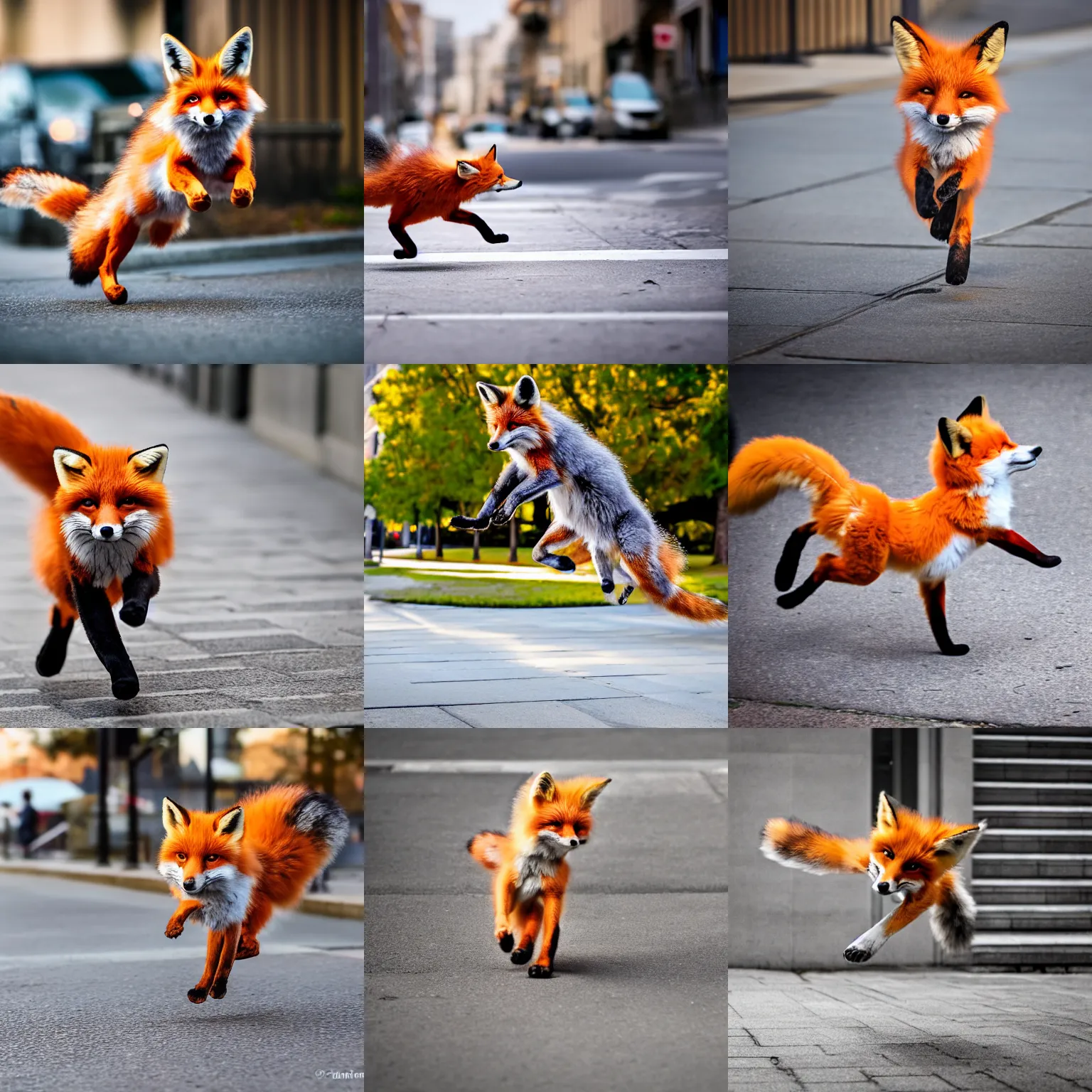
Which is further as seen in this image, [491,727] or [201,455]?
[201,455]

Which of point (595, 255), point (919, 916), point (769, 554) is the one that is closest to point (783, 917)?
point (919, 916)

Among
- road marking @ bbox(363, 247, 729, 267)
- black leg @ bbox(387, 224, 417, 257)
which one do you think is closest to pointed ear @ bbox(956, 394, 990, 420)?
road marking @ bbox(363, 247, 729, 267)

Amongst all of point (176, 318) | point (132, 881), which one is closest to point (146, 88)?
point (176, 318)

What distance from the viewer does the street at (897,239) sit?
4.75 m

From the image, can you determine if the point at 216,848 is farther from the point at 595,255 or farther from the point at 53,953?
the point at 53,953

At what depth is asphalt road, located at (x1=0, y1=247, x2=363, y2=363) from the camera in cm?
468

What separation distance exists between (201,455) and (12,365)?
135 inches

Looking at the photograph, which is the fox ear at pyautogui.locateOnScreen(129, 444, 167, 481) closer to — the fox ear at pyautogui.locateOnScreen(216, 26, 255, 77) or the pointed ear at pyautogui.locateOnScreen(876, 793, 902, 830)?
the fox ear at pyautogui.locateOnScreen(216, 26, 255, 77)

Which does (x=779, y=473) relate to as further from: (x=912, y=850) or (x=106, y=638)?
(x=106, y=638)

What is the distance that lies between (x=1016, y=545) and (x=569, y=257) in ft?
5.43

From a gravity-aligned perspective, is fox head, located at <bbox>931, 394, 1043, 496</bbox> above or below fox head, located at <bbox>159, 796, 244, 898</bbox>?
above

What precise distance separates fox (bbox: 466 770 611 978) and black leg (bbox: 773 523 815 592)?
0.89 m

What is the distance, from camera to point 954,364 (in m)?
4.75

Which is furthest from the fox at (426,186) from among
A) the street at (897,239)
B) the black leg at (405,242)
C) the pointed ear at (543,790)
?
the pointed ear at (543,790)
